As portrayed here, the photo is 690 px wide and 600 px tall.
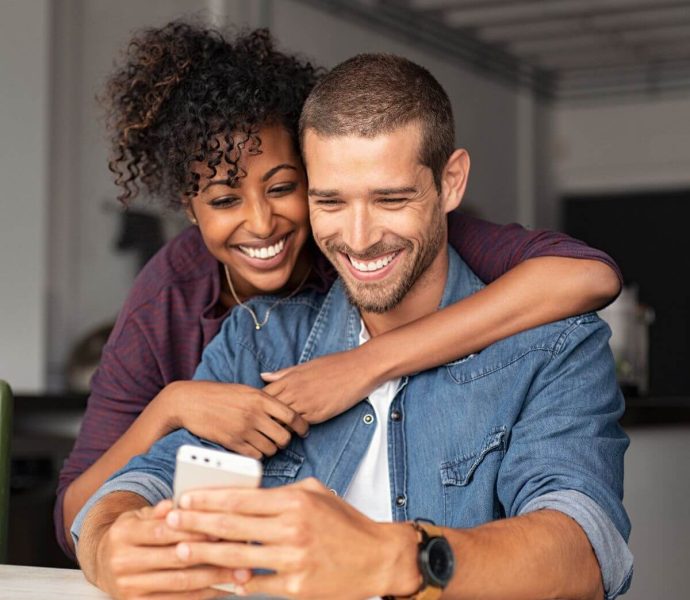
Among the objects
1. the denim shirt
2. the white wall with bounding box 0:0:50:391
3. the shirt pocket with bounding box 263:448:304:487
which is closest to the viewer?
the denim shirt

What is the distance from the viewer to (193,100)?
6.19ft

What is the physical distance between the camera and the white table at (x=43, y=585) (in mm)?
1323

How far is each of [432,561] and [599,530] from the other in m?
0.29

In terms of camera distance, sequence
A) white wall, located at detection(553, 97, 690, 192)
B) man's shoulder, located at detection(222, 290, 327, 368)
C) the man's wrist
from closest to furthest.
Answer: the man's wrist → man's shoulder, located at detection(222, 290, 327, 368) → white wall, located at detection(553, 97, 690, 192)

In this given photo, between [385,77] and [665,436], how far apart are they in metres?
1.87

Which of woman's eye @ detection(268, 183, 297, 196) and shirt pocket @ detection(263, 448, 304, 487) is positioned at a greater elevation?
woman's eye @ detection(268, 183, 297, 196)

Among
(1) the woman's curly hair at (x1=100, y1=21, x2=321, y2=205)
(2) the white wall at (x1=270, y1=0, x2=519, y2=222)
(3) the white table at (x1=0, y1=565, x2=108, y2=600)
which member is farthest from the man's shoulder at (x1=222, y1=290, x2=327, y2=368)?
(2) the white wall at (x1=270, y1=0, x2=519, y2=222)

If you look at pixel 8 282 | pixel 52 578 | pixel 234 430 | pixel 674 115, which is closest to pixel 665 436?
pixel 234 430

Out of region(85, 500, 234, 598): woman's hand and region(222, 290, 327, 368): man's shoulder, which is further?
region(222, 290, 327, 368): man's shoulder

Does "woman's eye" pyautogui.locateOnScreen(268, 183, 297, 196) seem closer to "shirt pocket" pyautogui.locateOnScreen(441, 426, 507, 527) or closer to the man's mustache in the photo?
the man's mustache

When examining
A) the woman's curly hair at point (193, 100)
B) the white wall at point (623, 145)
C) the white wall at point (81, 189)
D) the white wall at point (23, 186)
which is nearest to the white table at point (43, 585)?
the woman's curly hair at point (193, 100)

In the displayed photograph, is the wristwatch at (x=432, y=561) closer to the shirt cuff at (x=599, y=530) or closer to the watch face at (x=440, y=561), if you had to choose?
the watch face at (x=440, y=561)

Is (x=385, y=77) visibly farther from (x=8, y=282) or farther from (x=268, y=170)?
(x=8, y=282)

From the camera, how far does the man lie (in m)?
1.28
